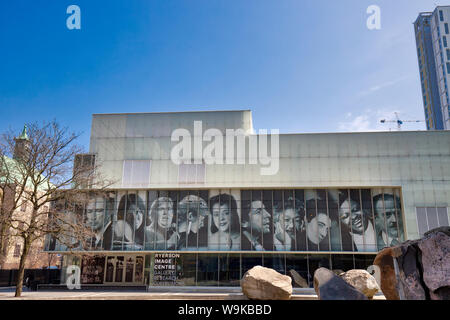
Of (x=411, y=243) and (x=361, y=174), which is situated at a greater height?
(x=361, y=174)

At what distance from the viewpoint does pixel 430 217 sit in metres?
35.1

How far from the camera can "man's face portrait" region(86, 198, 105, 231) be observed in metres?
37.4

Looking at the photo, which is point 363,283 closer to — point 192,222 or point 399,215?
point 399,215

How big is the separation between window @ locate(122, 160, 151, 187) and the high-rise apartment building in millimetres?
96543

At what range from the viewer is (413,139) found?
36875 millimetres

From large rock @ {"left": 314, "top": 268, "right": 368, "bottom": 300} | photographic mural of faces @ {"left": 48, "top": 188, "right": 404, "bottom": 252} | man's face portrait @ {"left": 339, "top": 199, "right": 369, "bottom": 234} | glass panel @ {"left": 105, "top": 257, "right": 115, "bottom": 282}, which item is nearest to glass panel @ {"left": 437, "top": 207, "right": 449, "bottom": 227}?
photographic mural of faces @ {"left": 48, "top": 188, "right": 404, "bottom": 252}

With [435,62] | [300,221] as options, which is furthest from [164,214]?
[435,62]

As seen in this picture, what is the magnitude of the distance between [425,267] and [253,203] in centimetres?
2587

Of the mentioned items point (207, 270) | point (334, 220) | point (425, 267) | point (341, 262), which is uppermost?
point (334, 220)

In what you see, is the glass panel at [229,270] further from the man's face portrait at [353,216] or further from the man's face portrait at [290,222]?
the man's face portrait at [353,216]

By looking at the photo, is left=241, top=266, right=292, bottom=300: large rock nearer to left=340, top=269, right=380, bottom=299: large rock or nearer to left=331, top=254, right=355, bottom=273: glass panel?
left=340, top=269, right=380, bottom=299: large rock
